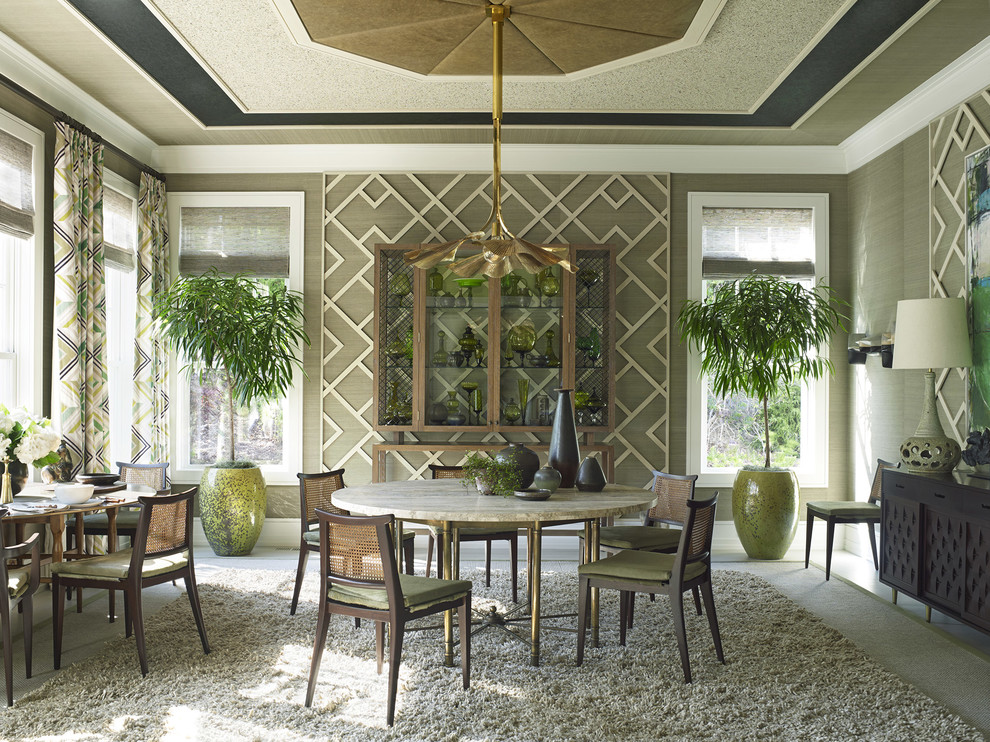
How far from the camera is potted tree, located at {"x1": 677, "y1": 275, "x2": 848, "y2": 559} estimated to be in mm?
5449

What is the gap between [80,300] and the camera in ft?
15.3

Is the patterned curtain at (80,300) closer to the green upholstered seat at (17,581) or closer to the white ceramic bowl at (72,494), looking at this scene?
the white ceramic bowl at (72,494)

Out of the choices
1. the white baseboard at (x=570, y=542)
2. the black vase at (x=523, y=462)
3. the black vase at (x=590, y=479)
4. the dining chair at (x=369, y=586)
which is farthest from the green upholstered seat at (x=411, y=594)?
the white baseboard at (x=570, y=542)

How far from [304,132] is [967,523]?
4811 mm

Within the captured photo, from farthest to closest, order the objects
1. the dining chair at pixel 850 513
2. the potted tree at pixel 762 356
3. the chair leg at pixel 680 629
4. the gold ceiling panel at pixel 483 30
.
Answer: the potted tree at pixel 762 356 < the dining chair at pixel 850 513 < the gold ceiling panel at pixel 483 30 < the chair leg at pixel 680 629

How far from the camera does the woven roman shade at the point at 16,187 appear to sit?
4.20 meters

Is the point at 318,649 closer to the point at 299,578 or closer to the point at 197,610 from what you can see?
the point at 197,610

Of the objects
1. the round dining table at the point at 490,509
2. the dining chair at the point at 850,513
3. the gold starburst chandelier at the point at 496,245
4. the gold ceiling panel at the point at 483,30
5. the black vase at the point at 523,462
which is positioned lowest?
the dining chair at the point at 850,513

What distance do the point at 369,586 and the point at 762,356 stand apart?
3581 millimetres

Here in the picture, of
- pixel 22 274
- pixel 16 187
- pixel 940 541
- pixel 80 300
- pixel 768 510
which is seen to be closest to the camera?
pixel 940 541

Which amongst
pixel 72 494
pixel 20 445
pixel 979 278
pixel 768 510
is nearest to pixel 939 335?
pixel 979 278

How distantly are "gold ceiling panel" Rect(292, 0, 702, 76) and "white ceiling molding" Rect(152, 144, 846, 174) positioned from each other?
1.74m

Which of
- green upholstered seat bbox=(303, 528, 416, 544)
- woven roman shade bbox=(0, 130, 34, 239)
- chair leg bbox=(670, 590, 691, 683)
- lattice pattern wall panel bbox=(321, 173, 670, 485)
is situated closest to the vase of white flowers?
woven roman shade bbox=(0, 130, 34, 239)

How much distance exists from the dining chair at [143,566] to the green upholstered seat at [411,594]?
0.89 metres
